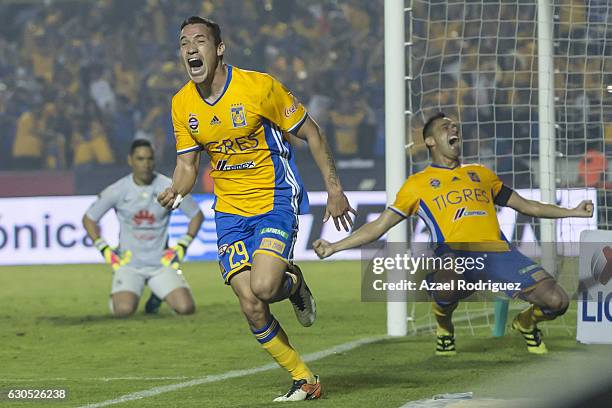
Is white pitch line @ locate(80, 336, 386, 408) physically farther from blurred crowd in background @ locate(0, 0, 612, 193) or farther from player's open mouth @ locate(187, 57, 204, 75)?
blurred crowd in background @ locate(0, 0, 612, 193)

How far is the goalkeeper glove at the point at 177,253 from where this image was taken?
1136 cm

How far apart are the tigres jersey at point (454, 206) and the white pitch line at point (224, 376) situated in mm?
1173

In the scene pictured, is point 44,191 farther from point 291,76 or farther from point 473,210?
point 473,210

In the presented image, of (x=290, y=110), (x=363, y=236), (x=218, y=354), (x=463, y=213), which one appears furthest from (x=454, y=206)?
(x=290, y=110)

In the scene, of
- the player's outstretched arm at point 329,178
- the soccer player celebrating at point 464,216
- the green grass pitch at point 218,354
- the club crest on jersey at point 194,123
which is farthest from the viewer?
the soccer player celebrating at point 464,216

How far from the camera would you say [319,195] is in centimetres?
1762

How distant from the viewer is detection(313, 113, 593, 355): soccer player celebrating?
7.43 meters

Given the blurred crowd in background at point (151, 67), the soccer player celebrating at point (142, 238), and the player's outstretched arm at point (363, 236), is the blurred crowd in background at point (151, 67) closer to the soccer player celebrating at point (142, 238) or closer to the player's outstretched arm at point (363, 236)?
the soccer player celebrating at point (142, 238)

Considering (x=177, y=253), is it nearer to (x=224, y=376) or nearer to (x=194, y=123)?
(x=224, y=376)

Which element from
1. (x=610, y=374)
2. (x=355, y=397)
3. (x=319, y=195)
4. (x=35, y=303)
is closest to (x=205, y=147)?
(x=355, y=397)

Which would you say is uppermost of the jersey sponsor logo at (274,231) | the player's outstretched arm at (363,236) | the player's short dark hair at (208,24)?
the player's short dark hair at (208,24)

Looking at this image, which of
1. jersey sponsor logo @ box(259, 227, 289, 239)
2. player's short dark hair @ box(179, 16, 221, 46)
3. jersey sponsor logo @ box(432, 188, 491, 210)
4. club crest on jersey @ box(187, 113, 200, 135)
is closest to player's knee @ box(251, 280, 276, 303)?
jersey sponsor logo @ box(259, 227, 289, 239)

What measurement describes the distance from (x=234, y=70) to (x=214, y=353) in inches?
124

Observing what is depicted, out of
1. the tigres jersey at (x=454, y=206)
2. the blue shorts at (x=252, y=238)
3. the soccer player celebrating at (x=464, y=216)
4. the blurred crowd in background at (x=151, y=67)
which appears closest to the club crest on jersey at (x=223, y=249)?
the blue shorts at (x=252, y=238)
